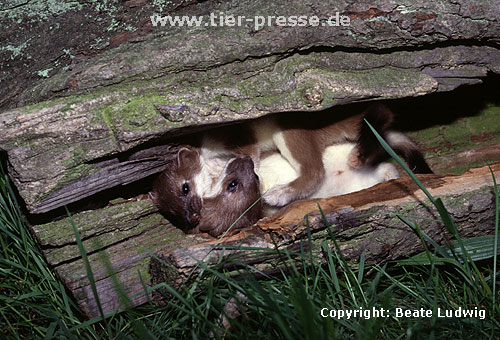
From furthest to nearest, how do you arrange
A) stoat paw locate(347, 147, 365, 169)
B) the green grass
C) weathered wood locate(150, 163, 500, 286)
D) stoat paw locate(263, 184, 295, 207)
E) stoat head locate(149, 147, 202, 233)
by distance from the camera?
stoat paw locate(347, 147, 365, 169)
stoat paw locate(263, 184, 295, 207)
stoat head locate(149, 147, 202, 233)
weathered wood locate(150, 163, 500, 286)
the green grass

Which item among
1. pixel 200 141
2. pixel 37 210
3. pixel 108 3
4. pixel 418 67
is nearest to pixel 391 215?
pixel 418 67

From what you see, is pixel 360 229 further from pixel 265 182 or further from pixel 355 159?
pixel 265 182

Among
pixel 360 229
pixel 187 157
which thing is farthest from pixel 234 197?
pixel 360 229

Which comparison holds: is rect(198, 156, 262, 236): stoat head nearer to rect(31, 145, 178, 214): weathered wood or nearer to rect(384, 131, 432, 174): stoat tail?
rect(31, 145, 178, 214): weathered wood

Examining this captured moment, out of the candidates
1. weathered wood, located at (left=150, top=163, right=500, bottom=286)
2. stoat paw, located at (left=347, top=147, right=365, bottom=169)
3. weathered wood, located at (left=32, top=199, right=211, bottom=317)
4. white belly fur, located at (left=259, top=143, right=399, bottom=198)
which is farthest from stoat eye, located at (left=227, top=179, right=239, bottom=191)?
stoat paw, located at (left=347, top=147, right=365, bottom=169)

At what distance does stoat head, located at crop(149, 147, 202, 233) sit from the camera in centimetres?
294

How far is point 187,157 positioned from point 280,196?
69 centimetres

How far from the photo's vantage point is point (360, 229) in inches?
96.0

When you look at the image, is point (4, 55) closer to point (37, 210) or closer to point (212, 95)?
point (37, 210)

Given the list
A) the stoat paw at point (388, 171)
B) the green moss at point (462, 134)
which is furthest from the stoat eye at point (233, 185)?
the green moss at point (462, 134)

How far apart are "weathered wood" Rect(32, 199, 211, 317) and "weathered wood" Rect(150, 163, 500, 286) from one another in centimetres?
15

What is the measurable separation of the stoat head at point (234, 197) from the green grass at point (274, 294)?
30.9 inches

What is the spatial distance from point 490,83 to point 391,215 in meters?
1.63

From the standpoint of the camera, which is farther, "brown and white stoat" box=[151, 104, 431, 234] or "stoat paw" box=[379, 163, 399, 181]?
"stoat paw" box=[379, 163, 399, 181]
